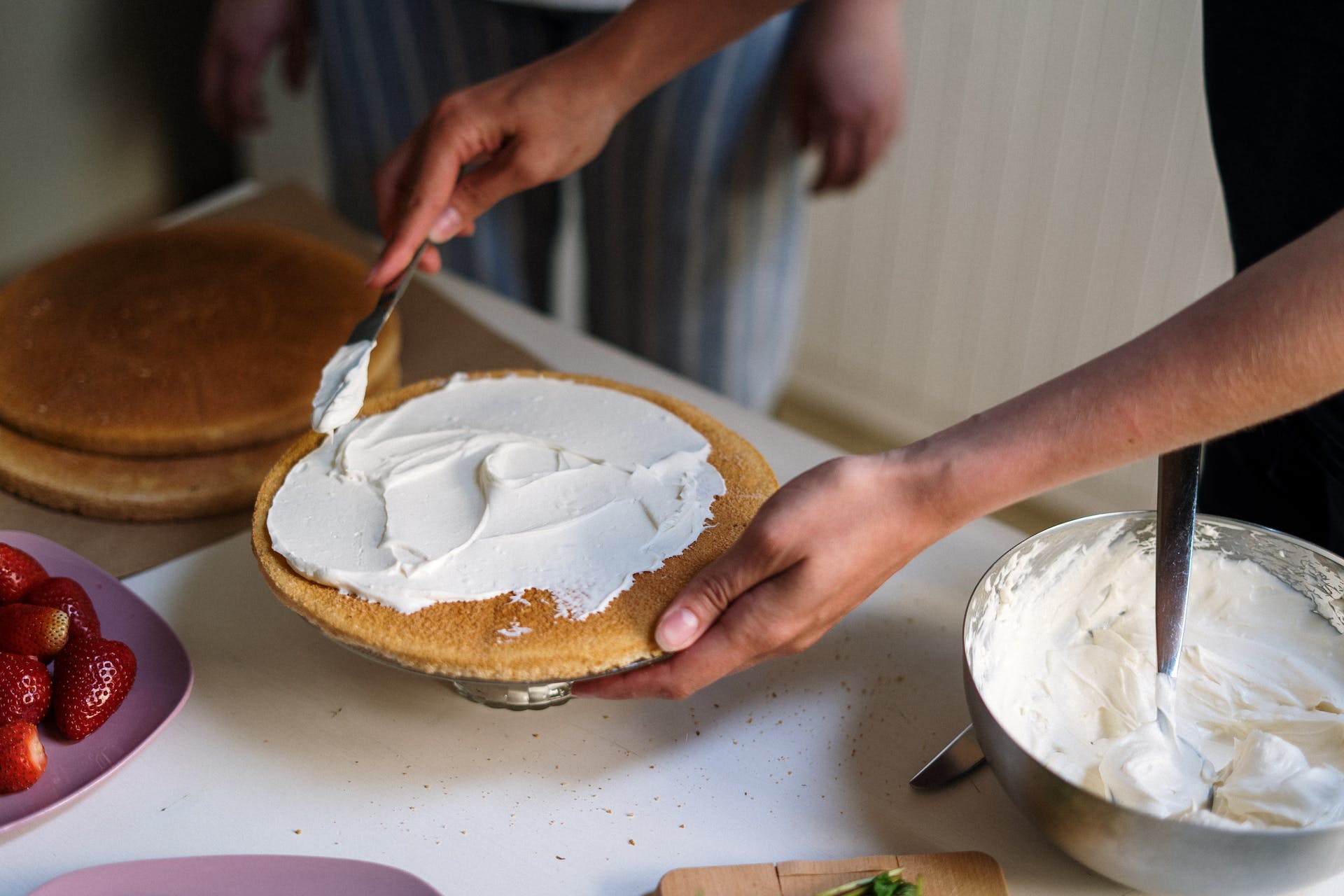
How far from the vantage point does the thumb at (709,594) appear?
0.87m

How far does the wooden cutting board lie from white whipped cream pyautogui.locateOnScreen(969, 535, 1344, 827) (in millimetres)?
102

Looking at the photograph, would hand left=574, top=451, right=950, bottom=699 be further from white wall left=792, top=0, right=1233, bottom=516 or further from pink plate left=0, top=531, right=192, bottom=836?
white wall left=792, top=0, right=1233, bottom=516

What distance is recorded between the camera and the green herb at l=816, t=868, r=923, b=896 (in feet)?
2.76

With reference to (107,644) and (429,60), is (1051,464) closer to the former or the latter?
(107,644)

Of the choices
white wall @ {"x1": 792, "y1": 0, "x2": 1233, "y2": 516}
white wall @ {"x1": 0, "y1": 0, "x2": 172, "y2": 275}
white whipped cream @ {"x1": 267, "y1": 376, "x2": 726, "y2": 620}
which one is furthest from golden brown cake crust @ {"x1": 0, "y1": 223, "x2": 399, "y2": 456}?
white wall @ {"x1": 792, "y1": 0, "x2": 1233, "y2": 516}

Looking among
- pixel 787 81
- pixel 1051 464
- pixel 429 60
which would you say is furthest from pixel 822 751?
pixel 429 60

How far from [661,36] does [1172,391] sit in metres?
0.74

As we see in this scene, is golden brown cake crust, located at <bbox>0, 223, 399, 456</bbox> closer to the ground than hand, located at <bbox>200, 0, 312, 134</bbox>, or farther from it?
closer to the ground

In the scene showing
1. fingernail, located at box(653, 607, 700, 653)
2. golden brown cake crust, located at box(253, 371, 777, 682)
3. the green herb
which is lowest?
the green herb

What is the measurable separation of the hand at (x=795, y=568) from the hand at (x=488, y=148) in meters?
0.58

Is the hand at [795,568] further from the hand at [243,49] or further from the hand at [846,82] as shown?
the hand at [243,49]

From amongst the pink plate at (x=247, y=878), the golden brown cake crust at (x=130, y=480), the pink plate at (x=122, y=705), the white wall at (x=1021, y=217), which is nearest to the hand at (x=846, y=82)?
the white wall at (x=1021, y=217)

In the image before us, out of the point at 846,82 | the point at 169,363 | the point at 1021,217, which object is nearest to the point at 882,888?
the point at 169,363

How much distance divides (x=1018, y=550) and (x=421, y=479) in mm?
530
